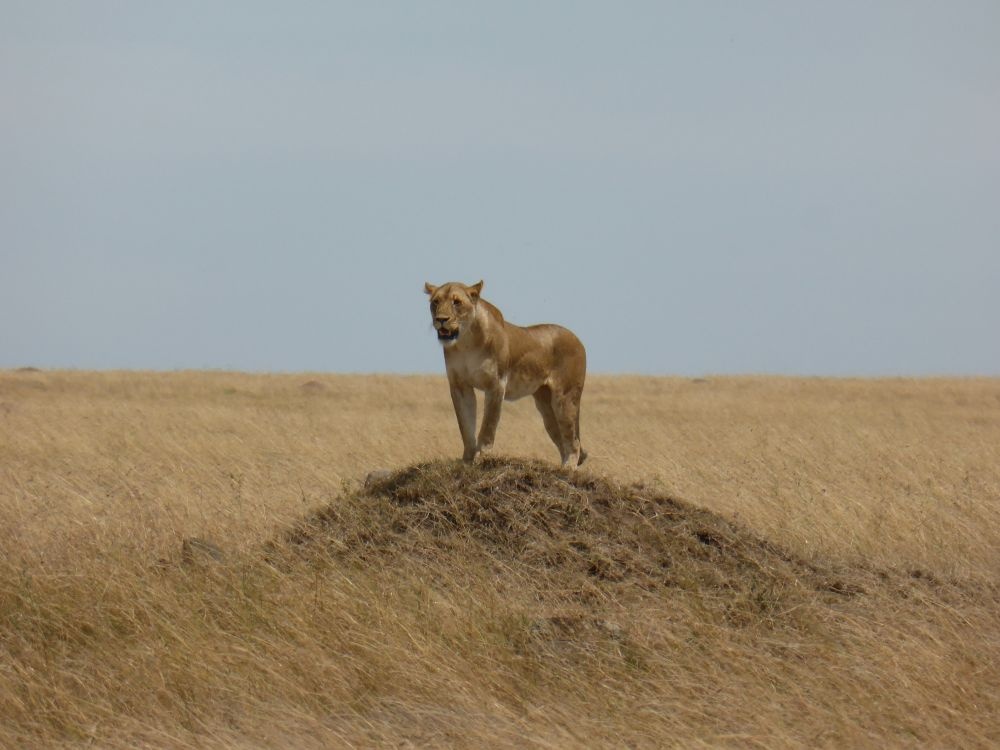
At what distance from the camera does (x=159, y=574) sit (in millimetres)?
8391

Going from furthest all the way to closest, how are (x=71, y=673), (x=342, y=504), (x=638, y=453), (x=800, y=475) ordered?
1. (x=638, y=453)
2. (x=800, y=475)
3. (x=342, y=504)
4. (x=71, y=673)

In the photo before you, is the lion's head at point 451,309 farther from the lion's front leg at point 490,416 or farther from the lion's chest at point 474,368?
the lion's front leg at point 490,416

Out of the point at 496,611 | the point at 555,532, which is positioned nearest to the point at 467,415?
the point at 555,532

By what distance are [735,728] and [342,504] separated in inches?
175

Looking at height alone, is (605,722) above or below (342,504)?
below

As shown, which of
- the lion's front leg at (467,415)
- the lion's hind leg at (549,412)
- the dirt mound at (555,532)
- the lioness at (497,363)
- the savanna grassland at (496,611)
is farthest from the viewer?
the lion's hind leg at (549,412)

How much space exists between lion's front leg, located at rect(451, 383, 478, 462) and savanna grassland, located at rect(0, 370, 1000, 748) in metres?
0.27

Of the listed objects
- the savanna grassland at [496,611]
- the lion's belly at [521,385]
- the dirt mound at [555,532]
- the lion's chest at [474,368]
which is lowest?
the savanna grassland at [496,611]

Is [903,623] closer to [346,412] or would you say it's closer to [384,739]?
[384,739]

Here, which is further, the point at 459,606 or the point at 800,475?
the point at 800,475

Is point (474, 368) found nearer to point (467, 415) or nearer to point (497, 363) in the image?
point (497, 363)

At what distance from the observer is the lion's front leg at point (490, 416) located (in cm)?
1011

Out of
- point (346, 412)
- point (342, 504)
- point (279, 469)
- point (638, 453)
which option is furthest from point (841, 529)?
point (346, 412)

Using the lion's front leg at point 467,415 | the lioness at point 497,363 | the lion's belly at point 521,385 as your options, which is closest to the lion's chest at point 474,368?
the lioness at point 497,363
